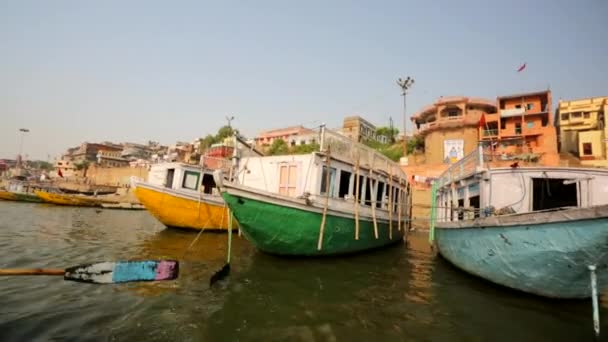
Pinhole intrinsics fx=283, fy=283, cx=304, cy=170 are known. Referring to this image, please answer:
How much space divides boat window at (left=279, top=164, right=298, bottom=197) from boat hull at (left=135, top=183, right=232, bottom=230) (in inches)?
254

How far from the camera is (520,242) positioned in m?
6.14

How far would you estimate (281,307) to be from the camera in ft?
19.4

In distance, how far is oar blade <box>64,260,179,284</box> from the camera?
5195 mm

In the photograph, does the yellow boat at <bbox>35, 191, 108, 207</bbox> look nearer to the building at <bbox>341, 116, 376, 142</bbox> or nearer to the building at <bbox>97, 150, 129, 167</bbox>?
the building at <bbox>341, 116, 376, 142</bbox>

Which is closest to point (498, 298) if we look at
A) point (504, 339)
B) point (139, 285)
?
point (504, 339)

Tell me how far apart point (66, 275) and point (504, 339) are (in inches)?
305

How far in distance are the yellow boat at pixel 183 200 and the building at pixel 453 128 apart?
30.5 metres

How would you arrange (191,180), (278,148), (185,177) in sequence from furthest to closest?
1. (278,148)
2. (191,180)
3. (185,177)

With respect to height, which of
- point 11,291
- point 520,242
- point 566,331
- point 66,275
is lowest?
point 11,291

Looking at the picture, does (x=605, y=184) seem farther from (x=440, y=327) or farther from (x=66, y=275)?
(x=66, y=275)

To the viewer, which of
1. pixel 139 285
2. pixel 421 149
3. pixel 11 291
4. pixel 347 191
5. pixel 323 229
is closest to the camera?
pixel 11 291

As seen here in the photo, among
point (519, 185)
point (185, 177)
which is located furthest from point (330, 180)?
point (185, 177)

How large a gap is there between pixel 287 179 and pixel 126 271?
6.07 meters

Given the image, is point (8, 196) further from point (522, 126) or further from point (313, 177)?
point (522, 126)
